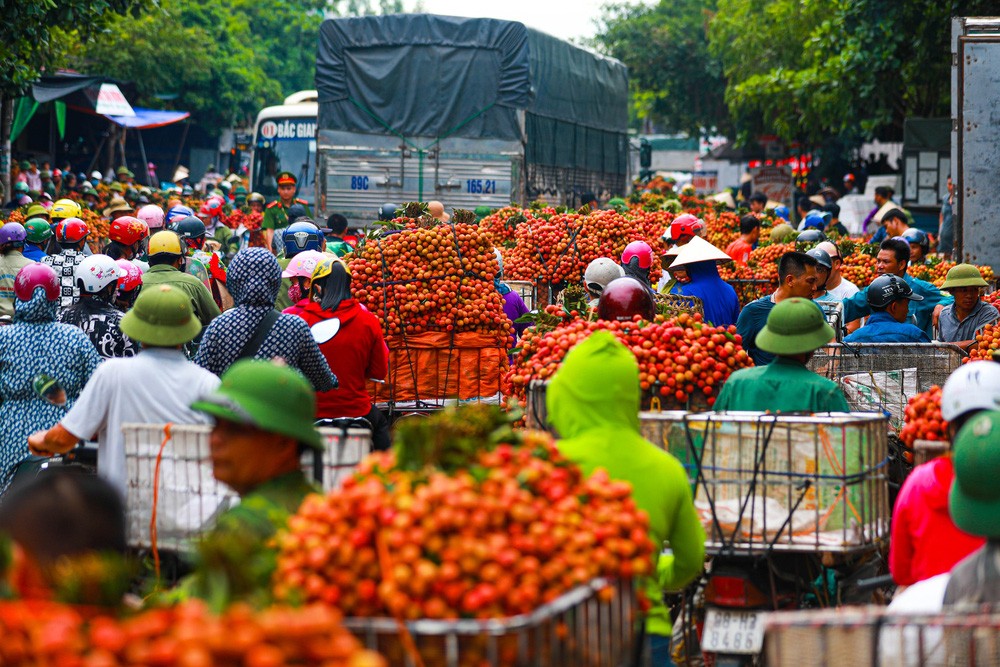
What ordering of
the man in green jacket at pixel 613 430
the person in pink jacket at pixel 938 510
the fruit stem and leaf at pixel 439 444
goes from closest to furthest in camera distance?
the fruit stem and leaf at pixel 439 444, the man in green jacket at pixel 613 430, the person in pink jacket at pixel 938 510

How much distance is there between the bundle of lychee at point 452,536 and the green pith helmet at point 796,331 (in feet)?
8.82

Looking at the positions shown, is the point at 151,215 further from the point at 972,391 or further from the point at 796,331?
the point at 972,391

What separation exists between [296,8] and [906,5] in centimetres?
5102

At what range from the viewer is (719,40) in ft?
138

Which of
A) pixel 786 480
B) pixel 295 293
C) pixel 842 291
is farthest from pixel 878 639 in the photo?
pixel 842 291

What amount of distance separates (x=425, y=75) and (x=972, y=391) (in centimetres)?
1527

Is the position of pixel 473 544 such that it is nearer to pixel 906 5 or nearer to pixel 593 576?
pixel 593 576

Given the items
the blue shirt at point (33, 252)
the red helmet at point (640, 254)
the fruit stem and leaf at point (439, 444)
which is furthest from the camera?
the blue shirt at point (33, 252)

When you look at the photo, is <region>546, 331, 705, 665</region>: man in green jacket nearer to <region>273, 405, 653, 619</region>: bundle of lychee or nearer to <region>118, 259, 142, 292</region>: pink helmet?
<region>273, 405, 653, 619</region>: bundle of lychee

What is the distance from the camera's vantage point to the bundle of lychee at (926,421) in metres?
5.59

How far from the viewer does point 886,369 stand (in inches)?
295

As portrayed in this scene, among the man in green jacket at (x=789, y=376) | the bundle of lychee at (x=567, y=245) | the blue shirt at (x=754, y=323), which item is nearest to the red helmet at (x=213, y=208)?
the bundle of lychee at (x=567, y=245)

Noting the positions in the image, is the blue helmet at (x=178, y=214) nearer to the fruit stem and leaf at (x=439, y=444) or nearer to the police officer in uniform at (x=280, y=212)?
the police officer in uniform at (x=280, y=212)

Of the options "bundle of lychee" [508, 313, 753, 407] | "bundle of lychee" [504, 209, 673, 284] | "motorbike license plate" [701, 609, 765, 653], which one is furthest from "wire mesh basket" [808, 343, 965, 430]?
"bundle of lychee" [504, 209, 673, 284]
